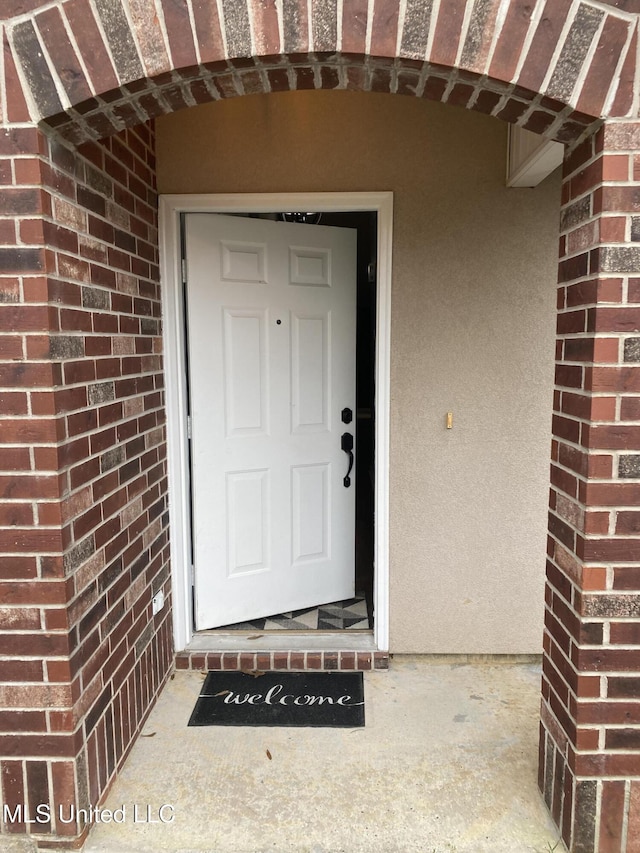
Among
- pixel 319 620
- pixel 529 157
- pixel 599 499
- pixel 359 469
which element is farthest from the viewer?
pixel 359 469

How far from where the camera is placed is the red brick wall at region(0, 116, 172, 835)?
1.50 meters

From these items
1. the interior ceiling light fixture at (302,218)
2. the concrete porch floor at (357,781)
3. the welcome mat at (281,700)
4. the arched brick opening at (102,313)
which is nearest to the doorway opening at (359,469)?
the interior ceiling light fixture at (302,218)

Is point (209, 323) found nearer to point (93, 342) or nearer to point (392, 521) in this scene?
point (93, 342)

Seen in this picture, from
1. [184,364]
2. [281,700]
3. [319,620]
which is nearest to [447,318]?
[184,364]

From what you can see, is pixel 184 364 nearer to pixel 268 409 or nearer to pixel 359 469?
pixel 268 409

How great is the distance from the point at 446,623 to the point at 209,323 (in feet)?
5.90

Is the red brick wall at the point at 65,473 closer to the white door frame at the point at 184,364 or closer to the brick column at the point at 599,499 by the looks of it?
the white door frame at the point at 184,364

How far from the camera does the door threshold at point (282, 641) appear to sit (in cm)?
263

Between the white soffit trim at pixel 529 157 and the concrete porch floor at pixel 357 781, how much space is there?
2172mm

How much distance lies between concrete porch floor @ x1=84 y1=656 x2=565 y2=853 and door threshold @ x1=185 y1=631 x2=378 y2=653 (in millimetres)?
218

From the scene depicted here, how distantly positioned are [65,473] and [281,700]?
142cm

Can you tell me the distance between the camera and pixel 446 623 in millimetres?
2645

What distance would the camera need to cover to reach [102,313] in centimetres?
187

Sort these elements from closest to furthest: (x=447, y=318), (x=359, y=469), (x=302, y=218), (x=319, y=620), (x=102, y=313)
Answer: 1. (x=102, y=313)
2. (x=447, y=318)
3. (x=319, y=620)
4. (x=302, y=218)
5. (x=359, y=469)
